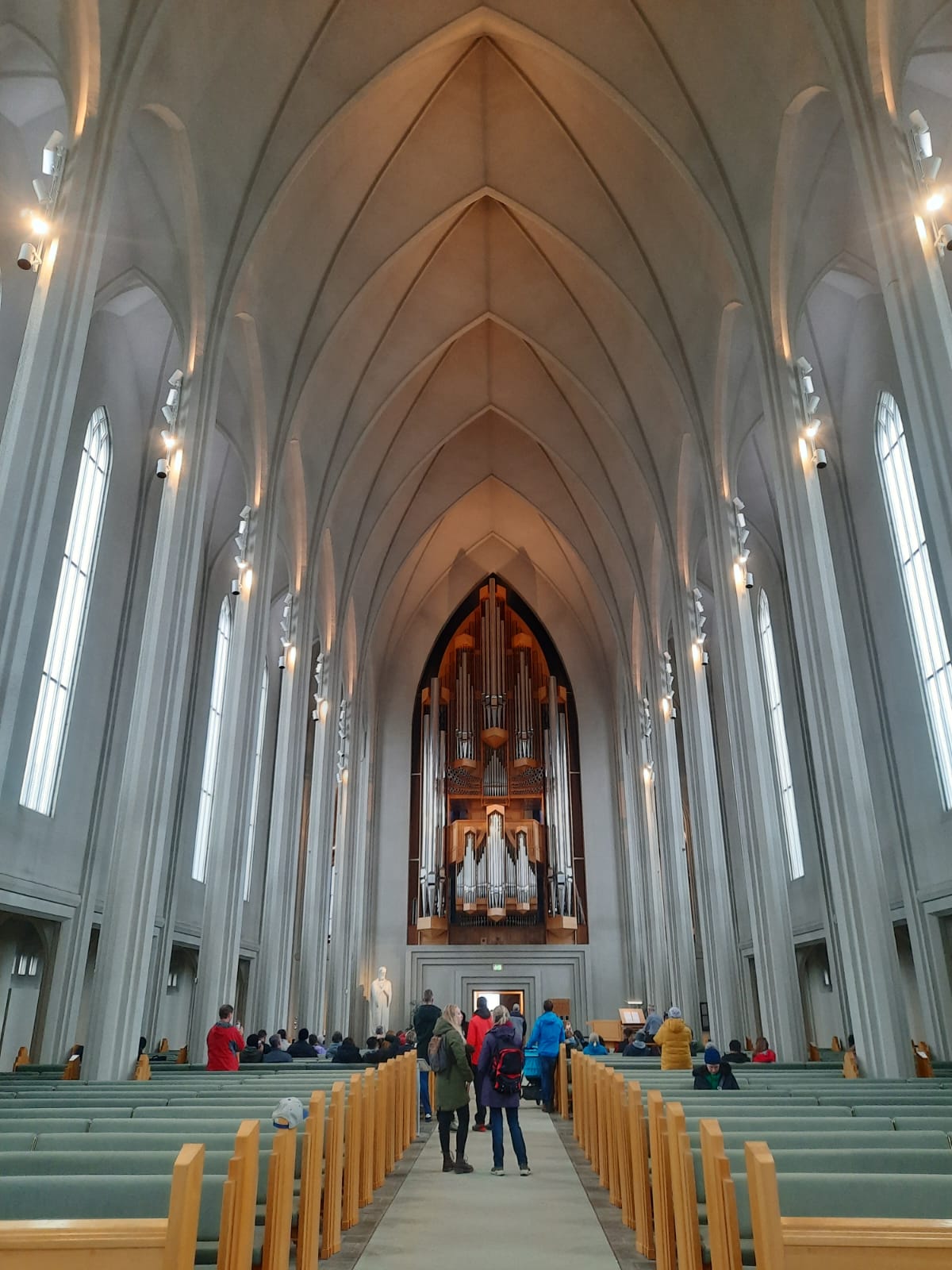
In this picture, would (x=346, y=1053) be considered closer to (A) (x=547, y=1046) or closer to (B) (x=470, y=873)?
(A) (x=547, y=1046)

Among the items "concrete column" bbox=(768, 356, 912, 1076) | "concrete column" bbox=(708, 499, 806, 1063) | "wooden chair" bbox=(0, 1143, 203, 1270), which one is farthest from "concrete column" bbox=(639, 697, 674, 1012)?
"wooden chair" bbox=(0, 1143, 203, 1270)

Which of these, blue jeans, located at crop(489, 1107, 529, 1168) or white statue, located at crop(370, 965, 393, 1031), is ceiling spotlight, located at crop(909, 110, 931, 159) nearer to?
blue jeans, located at crop(489, 1107, 529, 1168)

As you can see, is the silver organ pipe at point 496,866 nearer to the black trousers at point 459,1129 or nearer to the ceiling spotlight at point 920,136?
the black trousers at point 459,1129

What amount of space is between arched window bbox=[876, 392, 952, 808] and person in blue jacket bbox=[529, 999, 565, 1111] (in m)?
6.08

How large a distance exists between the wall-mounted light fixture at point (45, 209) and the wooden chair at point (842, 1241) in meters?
8.60

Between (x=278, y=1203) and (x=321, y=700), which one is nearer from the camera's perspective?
(x=278, y=1203)

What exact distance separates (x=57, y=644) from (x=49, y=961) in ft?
14.5

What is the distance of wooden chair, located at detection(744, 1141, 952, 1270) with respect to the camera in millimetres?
2115

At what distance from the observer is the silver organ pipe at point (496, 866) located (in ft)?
79.3

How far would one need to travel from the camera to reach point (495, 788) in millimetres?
26297

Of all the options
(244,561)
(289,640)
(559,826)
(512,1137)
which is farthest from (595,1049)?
(559,826)

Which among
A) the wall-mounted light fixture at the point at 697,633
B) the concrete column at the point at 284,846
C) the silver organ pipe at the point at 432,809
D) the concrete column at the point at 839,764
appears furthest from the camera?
the silver organ pipe at the point at 432,809

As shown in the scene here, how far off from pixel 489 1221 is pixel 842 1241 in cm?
419

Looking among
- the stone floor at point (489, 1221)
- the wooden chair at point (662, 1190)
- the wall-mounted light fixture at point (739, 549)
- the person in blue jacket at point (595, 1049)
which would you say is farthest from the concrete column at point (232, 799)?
the wooden chair at point (662, 1190)
